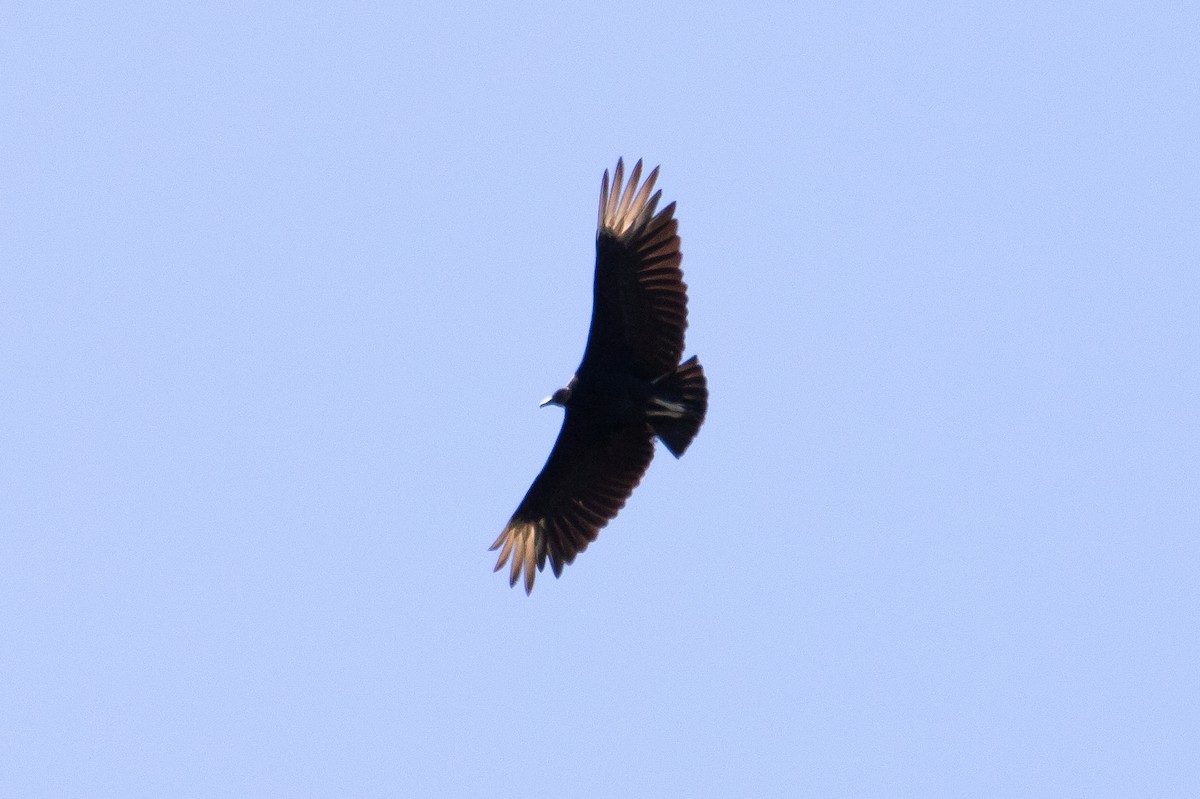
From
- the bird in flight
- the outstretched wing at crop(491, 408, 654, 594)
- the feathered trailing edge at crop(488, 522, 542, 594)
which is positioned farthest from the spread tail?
the feathered trailing edge at crop(488, 522, 542, 594)

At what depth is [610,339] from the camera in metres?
12.8

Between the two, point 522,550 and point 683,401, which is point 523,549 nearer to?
point 522,550

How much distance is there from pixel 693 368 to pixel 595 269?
1.06 metres

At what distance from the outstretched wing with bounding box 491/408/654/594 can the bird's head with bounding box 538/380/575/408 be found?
145 millimetres

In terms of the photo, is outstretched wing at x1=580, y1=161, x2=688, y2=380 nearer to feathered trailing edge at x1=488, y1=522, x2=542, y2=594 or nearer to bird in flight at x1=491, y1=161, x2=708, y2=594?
bird in flight at x1=491, y1=161, x2=708, y2=594

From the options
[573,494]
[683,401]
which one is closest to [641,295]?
[683,401]

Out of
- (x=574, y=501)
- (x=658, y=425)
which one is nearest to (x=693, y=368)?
(x=658, y=425)

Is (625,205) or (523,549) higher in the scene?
(625,205)

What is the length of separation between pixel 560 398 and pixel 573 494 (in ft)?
3.23

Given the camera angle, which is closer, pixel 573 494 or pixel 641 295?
pixel 641 295

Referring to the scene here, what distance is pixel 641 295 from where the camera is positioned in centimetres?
1269

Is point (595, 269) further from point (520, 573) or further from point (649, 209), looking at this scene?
point (520, 573)

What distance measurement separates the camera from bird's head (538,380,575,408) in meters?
13.1

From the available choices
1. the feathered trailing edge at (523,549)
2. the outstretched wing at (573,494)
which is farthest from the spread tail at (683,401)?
the feathered trailing edge at (523,549)
